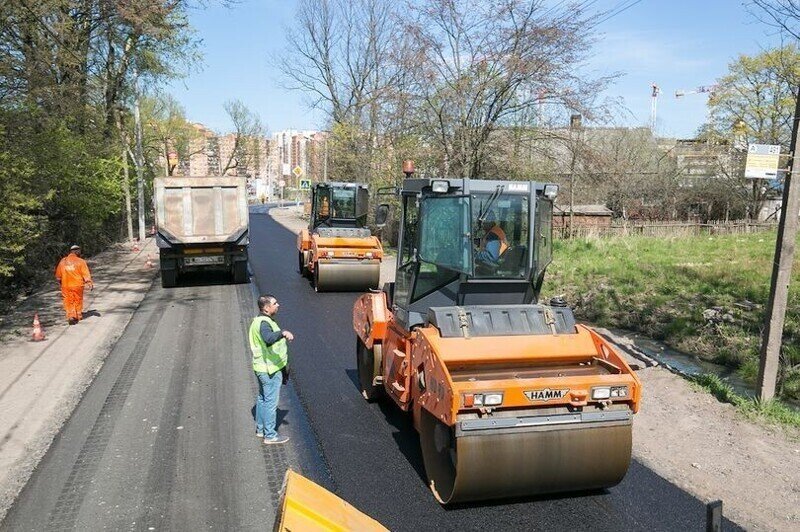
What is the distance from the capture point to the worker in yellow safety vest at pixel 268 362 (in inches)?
238

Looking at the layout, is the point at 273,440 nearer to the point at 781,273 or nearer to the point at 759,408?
the point at 759,408

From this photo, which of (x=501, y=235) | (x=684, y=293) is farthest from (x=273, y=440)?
(x=684, y=293)

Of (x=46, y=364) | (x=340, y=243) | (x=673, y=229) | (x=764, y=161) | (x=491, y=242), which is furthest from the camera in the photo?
(x=673, y=229)

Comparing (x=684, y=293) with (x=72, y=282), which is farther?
(x=684, y=293)

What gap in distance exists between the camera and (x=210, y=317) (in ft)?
39.8

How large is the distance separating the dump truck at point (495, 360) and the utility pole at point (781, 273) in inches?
114

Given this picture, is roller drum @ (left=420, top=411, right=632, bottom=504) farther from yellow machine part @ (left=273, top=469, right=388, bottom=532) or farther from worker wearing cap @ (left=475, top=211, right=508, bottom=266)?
worker wearing cap @ (left=475, top=211, right=508, bottom=266)

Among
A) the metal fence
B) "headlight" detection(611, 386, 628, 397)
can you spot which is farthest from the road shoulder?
the metal fence

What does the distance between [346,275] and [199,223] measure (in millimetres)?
3801

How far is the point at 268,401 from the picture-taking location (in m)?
6.18

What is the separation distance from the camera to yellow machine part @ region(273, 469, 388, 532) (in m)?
2.72

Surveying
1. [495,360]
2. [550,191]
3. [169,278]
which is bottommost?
[169,278]

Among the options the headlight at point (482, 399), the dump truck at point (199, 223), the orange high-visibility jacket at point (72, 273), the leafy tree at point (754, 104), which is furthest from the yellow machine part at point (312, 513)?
the leafy tree at point (754, 104)

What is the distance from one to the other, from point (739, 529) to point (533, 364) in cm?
193
